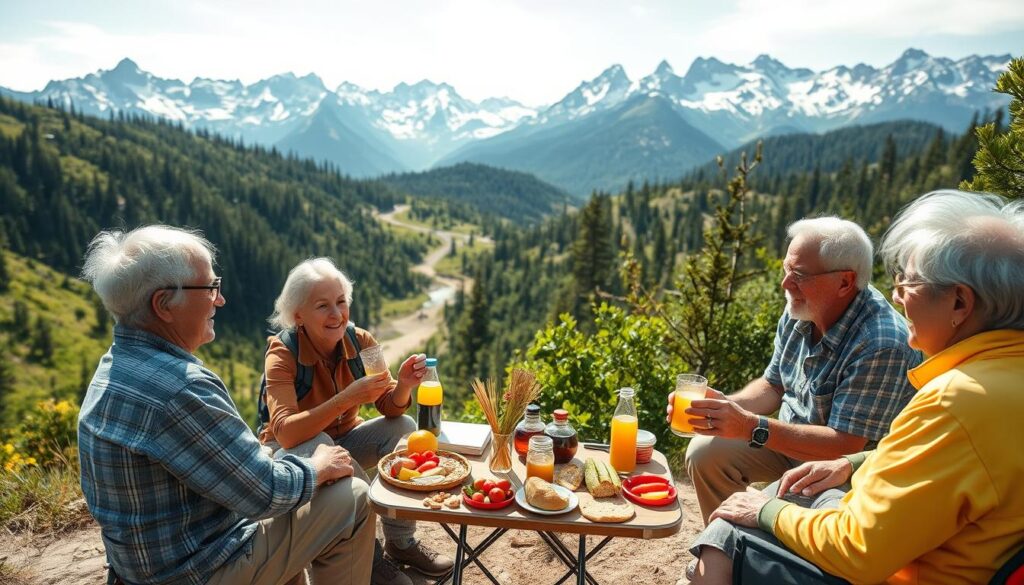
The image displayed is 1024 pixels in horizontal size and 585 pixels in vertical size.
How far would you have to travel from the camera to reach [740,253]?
28.1 feet

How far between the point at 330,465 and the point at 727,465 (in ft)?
8.53

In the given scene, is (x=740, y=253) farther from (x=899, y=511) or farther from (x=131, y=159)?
(x=131, y=159)

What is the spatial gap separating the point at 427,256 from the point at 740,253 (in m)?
167

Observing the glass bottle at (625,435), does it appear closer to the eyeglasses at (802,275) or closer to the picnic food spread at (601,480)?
the picnic food spread at (601,480)

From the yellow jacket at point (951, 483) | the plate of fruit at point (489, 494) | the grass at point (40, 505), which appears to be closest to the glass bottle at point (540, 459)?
the plate of fruit at point (489, 494)

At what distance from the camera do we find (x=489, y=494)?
130 inches

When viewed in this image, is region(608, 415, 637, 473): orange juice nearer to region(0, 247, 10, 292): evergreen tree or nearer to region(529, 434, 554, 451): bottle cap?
region(529, 434, 554, 451): bottle cap

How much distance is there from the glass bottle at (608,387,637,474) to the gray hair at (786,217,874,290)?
5.14 feet

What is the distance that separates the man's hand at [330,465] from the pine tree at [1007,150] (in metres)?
4.55

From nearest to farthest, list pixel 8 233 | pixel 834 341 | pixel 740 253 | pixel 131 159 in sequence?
pixel 834 341 < pixel 740 253 < pixel 8 233 < pixel 131 159

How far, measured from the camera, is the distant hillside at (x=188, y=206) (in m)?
107

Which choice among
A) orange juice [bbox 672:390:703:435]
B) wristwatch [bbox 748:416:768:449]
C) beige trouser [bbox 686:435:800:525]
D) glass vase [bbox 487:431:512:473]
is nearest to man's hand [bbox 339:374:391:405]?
glass vase [bbox 487:431:512:473]

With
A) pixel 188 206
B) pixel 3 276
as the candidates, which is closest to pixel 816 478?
pixel 3 276

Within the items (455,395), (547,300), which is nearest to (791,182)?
(547,300)
